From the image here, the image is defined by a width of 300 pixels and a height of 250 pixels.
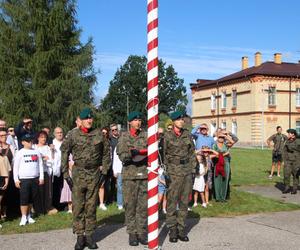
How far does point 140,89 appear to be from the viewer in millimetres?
95250

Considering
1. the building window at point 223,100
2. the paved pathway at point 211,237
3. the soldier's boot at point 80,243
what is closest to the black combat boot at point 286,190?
the paved pathway at point 211,237

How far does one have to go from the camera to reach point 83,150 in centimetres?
782

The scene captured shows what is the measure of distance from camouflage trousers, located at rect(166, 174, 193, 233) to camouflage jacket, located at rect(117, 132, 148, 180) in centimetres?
58

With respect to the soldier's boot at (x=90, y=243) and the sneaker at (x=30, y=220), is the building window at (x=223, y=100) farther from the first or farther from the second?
the soldier's boot at (x=90, y=243)

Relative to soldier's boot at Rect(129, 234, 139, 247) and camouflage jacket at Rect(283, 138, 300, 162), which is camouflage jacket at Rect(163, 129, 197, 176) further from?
camouflage jacket at Rect(283, 138, 300, 162)

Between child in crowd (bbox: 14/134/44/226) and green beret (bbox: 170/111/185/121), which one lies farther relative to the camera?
child in crowd (bbox: 14/134/44/226)

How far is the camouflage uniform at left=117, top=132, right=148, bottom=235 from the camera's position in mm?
7984

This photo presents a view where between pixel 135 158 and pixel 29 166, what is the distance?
252cm

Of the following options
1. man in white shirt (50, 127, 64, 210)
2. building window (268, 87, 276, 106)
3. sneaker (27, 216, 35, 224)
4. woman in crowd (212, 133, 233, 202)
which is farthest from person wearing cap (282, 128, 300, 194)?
building window (268, 87, 276, 106)

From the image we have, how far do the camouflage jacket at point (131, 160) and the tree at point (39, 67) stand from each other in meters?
24.5

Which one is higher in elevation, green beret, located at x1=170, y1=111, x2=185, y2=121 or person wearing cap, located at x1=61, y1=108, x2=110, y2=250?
green beret, located at x1=170, y1=111, x2=185, y2=121

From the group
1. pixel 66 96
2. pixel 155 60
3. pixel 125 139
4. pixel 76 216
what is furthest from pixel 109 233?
pixel 66 96

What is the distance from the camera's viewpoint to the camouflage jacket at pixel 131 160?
7949 mm

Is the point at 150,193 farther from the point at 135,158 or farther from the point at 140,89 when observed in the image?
the point at 140,89
